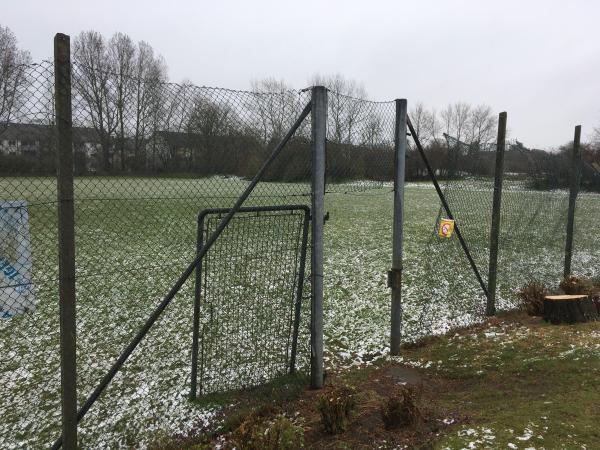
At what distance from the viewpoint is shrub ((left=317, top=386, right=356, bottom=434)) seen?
10.3 feet

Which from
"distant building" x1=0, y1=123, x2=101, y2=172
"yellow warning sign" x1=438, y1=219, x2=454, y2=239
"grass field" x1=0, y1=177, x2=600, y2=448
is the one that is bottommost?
"grass field" x1=0, y1=177, x2=600, y2=448

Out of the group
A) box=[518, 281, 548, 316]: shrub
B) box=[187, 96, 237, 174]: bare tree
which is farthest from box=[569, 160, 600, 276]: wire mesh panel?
box=[187, 96, 237, 174]: bare tree

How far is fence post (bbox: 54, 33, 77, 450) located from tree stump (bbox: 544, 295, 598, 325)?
Result: 5.24 metres

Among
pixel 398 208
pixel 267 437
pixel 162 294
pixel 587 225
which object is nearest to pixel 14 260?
pixel 267 437

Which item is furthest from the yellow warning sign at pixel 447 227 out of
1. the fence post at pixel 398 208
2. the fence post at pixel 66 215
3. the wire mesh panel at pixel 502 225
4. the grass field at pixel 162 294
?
the fence post at pixel 66 215

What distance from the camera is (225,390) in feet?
12.7

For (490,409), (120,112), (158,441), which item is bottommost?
(158,441)

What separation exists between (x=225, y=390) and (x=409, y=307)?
130 inches

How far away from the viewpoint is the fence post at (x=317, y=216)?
3571 mm

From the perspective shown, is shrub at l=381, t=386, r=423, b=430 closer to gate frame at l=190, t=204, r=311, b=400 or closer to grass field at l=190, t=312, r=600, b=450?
grass field at l=190, t=312, r=600, b=450

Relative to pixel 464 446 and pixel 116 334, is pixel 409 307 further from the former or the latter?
pixel 116 334

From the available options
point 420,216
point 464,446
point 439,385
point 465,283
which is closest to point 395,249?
point 439,385

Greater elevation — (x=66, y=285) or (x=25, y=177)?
(x=25, y=177)

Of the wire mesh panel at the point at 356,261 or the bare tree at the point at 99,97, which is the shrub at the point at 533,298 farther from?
the bare tree at the point at 99,97
